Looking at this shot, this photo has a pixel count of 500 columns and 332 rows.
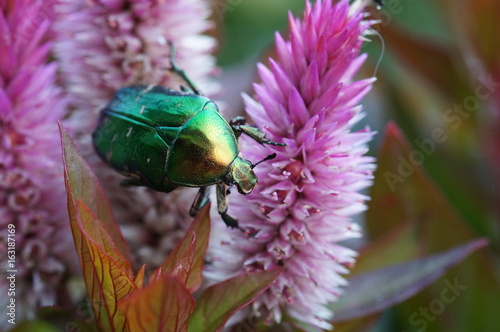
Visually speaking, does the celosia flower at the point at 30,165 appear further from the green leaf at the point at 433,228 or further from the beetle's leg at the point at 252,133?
the green leaf at the point at 433,228

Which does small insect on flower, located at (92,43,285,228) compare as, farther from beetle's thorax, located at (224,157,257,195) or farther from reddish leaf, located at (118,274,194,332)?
reddish leaf, located at (118,274,194,332)

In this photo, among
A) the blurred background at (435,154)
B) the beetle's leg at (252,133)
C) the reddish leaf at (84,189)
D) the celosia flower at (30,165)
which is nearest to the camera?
the reddish leaf at (84,189)

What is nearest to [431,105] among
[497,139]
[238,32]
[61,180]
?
[497,139]

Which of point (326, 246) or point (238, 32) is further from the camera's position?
point (238, 32)

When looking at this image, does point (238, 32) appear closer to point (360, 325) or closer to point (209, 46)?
point (209, 46)

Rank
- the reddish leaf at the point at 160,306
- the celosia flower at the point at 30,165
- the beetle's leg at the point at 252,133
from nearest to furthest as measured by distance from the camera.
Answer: the reddish leaf at the point at 160,306 → the beetle's leg at the point at 252,133 → the celosia flower at the point at 30,165

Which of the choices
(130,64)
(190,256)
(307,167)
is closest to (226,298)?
(190,256)

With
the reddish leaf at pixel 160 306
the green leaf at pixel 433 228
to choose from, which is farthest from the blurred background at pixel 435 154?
the reddish leaf at pixel 160 306

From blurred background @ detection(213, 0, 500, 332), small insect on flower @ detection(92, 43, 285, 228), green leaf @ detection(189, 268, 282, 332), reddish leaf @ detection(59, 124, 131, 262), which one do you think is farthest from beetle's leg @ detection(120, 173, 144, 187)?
blurred background @ detection(213, 0, 500, 332)
